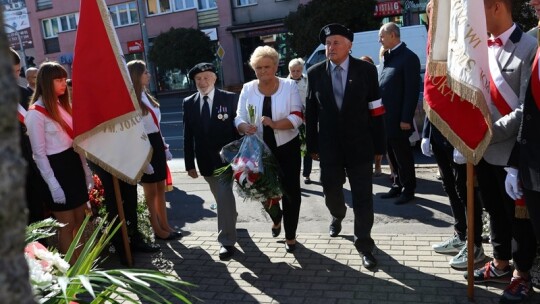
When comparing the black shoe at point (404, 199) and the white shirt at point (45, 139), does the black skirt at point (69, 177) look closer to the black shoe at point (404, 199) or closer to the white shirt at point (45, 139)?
the white shirt at point (45, 139)

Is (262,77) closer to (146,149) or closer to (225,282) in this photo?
(146,149)

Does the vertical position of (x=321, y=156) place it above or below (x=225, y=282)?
above

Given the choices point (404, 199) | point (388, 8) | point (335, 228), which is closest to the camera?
point (335, 228)

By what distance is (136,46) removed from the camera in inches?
1315

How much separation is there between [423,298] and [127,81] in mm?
3102

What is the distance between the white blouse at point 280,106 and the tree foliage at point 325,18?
707 inches

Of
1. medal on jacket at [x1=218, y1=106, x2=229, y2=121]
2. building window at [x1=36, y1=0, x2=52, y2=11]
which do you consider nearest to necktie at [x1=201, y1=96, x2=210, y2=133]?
medal on jacket at [x1=218, y1=106, x2=229, y2=121]

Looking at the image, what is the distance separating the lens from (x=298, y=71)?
7336 mm

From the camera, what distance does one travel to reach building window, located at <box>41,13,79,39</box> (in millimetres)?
36219

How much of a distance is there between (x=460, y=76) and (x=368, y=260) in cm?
182

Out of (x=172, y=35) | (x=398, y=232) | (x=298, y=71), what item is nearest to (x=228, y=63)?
(x=172, y=35)

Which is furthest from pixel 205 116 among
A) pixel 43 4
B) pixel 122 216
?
pixel 43 4

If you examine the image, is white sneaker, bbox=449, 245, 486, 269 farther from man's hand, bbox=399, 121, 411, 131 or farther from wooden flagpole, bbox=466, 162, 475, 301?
man's hand, bbox=399, 121, 411, 131

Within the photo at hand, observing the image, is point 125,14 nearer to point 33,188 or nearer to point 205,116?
point 205,116
